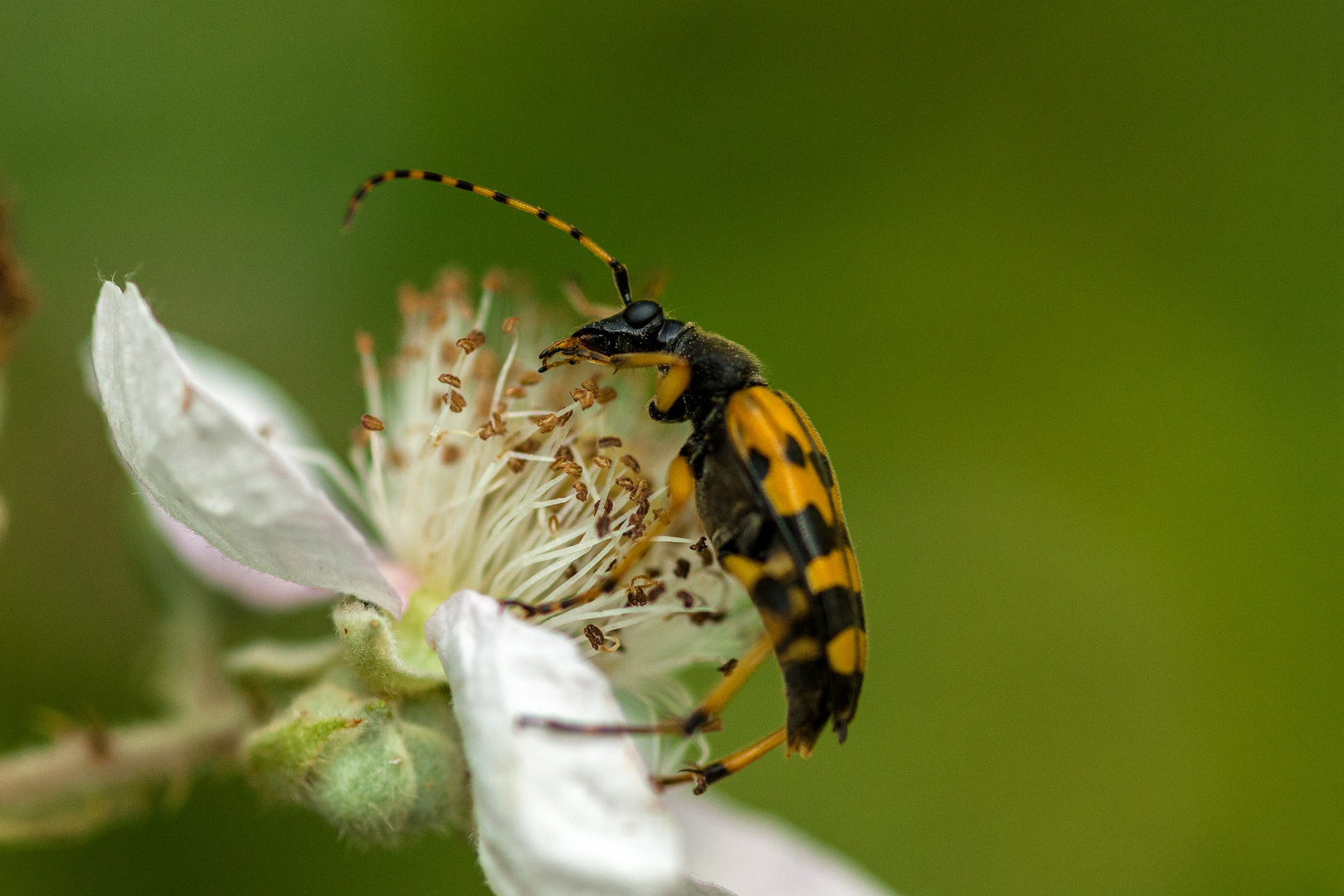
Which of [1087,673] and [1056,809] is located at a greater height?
[1087,673]

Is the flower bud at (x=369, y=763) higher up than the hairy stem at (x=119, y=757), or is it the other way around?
the flower bud at (x=369, y=763)


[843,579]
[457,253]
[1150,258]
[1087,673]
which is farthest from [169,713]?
[1150,258]

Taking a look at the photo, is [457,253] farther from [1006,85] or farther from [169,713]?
[169,713]

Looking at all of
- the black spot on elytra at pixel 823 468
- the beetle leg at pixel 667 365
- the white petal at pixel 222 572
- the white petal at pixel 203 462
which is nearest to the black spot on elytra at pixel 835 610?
the black spot on elytra at pixel 823 468

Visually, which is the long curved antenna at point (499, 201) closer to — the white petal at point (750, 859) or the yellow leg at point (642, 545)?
the yellow leg at point (642, 545)

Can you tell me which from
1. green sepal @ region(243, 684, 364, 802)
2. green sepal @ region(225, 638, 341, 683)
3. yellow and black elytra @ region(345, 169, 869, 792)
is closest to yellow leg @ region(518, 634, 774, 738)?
yellow and black elytra @ region(345, 169, 869, 792)

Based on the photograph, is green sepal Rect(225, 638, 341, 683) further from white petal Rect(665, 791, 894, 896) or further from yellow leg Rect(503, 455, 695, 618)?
white petal Rect(665, 791, 894, 896)
